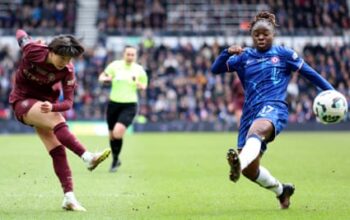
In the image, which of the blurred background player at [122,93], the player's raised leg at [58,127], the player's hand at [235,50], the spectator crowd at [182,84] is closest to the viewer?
the player's raised leg at [58,127]

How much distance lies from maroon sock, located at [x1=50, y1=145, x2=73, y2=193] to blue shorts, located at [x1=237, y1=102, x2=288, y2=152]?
6.66 ft

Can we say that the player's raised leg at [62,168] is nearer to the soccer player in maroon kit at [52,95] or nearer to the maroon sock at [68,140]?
the soccer player in maroon kit at [52,95]

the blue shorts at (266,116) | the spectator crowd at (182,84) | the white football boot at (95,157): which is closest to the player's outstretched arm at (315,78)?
the blue shorts at (266,116)

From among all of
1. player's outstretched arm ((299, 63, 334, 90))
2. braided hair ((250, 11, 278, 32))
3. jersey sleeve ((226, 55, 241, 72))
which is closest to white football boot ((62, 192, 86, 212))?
jersey sleeve ((226, 55, 241, 72))

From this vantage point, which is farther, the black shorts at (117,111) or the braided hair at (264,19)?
the black shorts at (117,111)

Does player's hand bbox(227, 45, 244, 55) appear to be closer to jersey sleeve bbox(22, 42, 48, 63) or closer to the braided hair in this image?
the braided hair

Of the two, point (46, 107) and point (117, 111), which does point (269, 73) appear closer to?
point (46, 107)

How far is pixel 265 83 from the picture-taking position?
9836 mm

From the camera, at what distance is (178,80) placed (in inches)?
1416

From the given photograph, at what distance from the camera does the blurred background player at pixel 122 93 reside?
1638 centimetres

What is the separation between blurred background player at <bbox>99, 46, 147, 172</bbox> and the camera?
53.7ft

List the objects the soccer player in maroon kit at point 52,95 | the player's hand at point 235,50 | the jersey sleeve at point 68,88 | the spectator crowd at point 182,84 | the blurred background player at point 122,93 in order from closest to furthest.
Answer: the soccer player in maroon kit at point 52,95 < the jersey sleeve at point 68,88 < the player's hand at point 235,50 < the blurred background player at point 122,93 < the spectator crowd at point 182,84

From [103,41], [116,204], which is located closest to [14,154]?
[116,204]

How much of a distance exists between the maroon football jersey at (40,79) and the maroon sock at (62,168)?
1.95 feet
